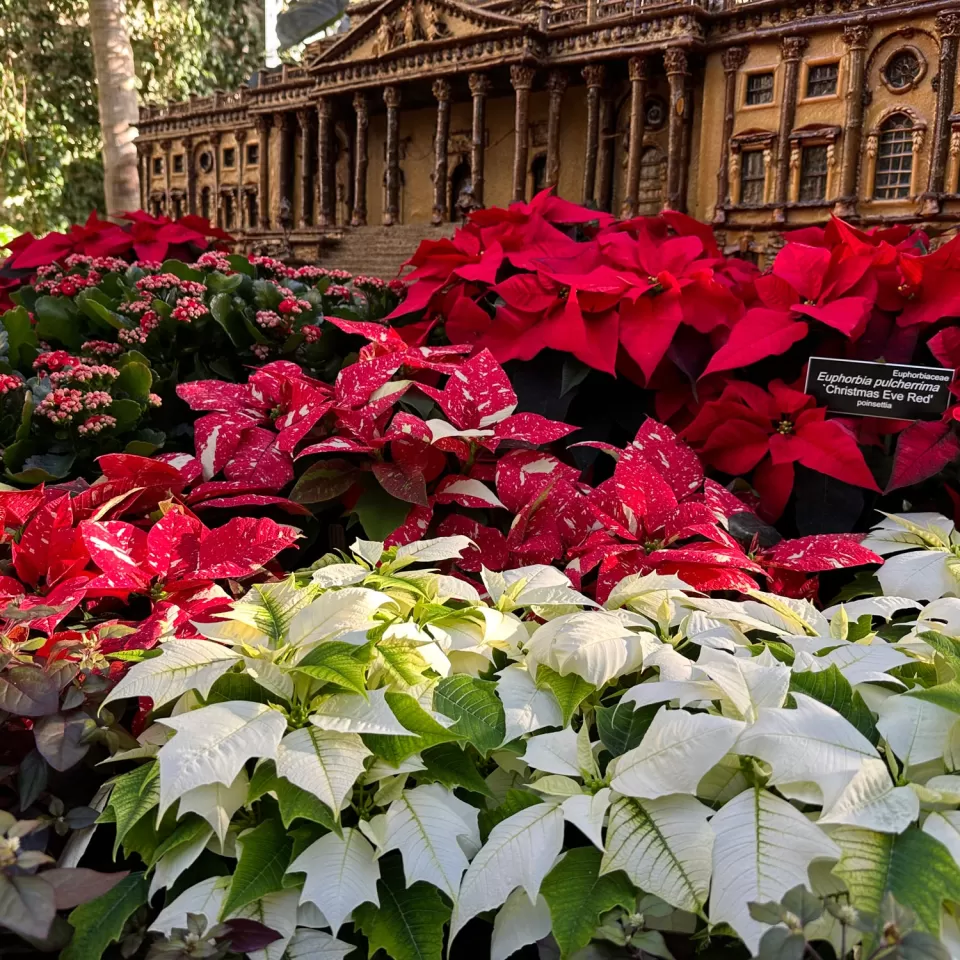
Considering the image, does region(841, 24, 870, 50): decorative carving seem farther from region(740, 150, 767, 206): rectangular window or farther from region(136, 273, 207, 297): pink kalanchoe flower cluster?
region(136, 273, 207, 297): pink kalanchoe flower cluster

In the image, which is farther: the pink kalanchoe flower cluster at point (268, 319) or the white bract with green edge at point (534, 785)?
the pink kalanchoe flower cluster at point (268, 319)

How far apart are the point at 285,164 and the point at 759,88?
2.04m

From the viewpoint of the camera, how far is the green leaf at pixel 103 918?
0.52 metres

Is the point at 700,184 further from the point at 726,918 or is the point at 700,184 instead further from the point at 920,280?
the point at 726,918

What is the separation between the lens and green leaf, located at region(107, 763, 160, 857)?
1.78ft

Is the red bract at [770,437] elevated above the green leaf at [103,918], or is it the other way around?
the red bract at [770,437]

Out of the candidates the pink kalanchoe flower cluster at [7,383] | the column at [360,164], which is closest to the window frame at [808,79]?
the column at [360,164]

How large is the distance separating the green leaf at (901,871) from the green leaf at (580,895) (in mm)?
123

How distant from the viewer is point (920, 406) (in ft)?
3.62

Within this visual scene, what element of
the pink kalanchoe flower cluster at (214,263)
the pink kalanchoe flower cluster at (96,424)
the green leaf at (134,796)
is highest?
the pink kalanchoe flower cluster at (214,263)

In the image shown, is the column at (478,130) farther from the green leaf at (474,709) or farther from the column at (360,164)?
the green leaf at (474,709)

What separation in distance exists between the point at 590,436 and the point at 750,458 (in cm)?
27

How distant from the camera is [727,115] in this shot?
8.20 ft

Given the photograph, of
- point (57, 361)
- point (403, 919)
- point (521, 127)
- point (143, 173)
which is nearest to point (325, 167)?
point (521, 127)
